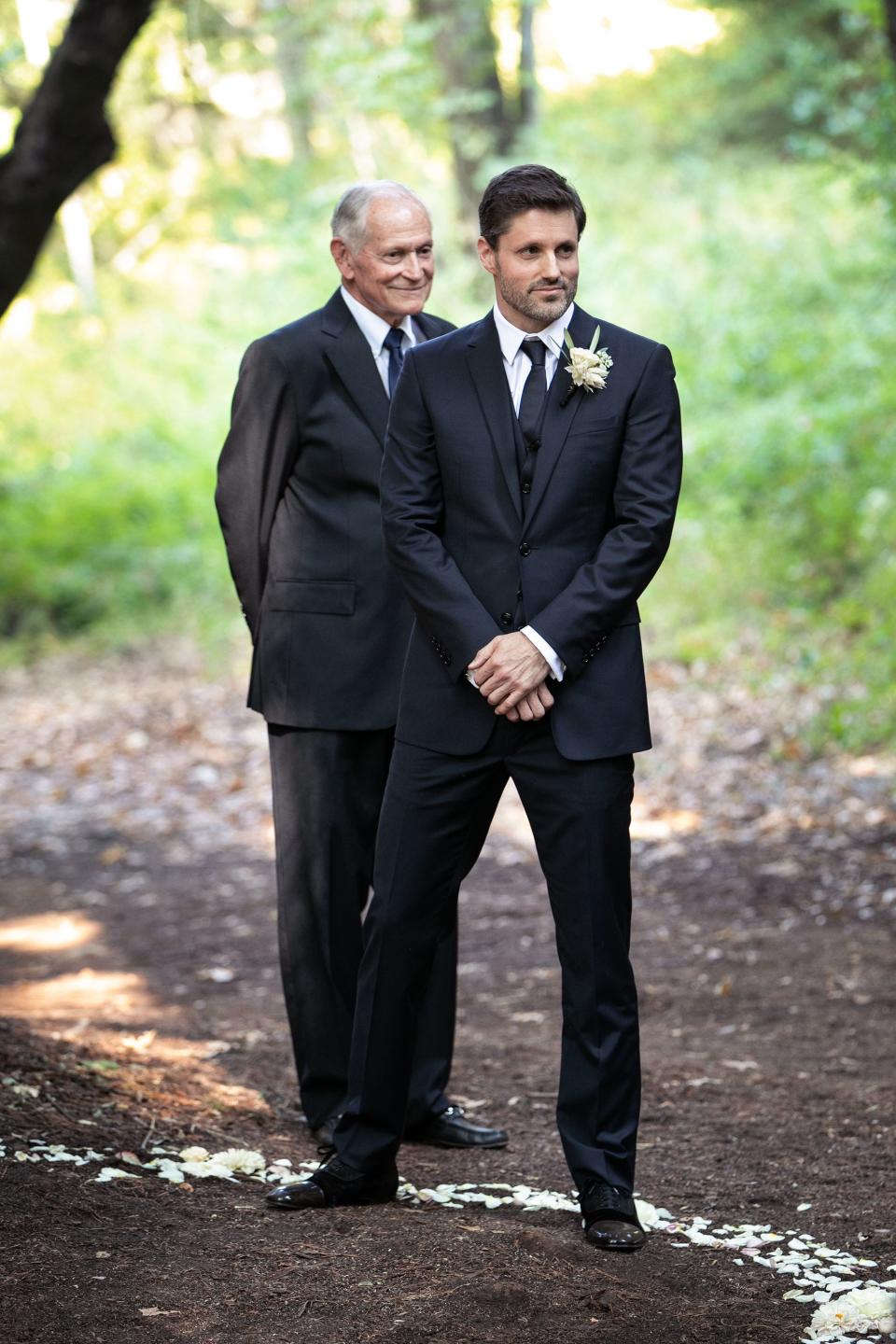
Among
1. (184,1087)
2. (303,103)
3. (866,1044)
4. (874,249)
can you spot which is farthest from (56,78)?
(303,103)

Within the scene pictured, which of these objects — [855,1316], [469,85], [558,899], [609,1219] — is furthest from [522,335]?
[469,85]

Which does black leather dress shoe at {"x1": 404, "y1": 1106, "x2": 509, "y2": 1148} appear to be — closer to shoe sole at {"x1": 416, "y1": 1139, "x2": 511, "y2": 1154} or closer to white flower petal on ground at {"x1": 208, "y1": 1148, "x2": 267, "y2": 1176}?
shoe sole at {"x1": 416, "y1": 1139, "x2": 511, "y2": 1154}

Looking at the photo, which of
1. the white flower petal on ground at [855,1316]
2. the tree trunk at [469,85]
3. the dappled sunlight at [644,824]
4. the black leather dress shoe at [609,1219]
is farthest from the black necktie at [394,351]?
the tree trunk at [469,85]

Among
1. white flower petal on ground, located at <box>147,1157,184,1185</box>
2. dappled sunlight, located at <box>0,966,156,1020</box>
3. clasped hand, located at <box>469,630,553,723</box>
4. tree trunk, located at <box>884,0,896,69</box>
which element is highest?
tree trunk, located at <box>884,0,896,69</box>

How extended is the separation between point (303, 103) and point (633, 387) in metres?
19.9

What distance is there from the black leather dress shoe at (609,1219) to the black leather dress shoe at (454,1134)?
813mm

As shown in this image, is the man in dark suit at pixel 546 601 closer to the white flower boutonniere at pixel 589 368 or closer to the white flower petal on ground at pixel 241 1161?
the white flower boutonniere at pixel 589 368

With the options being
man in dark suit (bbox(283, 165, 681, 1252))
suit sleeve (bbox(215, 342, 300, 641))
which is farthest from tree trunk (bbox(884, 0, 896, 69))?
man in dark suit (bbox(283, 165, 681, 1252))

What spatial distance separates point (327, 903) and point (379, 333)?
1.55 meters

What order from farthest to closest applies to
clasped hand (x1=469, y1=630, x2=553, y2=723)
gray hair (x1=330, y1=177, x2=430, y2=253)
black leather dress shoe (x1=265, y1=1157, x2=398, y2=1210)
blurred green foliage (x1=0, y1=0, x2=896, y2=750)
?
blurred green foliage (x1=0, y1=0, x2=896, y2=750)
gray hair (x1=330, y1=177, x2=430, y2=253)
black leather dress shoe (x1=265, y1=1157, x2=398, y2=1210)
clasped hand (x1=469, y1=630, x2=553, y2=723)

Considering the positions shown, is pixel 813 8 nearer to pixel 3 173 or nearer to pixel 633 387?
pixel 3 173

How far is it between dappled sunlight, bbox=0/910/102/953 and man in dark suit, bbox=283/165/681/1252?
3.71 metres

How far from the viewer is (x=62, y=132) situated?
7.73 m

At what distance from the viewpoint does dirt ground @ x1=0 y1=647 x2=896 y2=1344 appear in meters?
2.98
